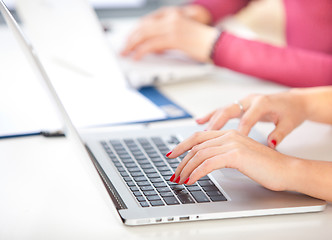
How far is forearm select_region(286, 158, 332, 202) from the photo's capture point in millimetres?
716

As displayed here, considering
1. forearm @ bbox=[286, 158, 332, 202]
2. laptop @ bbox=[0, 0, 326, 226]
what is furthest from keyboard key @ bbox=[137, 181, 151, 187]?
forearm @ bbox=[286, 158, 332, 202]

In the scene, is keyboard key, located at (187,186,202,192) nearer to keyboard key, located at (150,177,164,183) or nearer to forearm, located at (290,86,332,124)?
keyboard key, located at (150,177,164,183)

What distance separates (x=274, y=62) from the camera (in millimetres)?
1242

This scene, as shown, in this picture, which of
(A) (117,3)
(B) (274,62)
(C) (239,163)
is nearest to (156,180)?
(C) (239,163)

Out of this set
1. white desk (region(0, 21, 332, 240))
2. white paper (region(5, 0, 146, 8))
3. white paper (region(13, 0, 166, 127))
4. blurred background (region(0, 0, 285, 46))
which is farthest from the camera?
white paper (region(5, 0, 146, 8))

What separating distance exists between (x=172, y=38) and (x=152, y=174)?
0.64 m

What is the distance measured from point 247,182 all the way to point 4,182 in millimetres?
355

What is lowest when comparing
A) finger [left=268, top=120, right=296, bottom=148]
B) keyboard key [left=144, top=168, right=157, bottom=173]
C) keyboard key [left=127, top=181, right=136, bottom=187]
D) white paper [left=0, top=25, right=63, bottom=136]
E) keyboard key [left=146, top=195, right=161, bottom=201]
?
A: finger [left=268, top=120, right=296, bottom=148]

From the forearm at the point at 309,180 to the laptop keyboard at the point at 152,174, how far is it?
0.10 m

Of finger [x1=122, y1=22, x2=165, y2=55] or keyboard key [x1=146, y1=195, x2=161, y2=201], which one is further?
finger [x1=122, y1=22, x2=165, y2=55]

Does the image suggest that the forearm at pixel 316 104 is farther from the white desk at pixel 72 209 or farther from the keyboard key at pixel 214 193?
the keyboard key at pixel 214 193

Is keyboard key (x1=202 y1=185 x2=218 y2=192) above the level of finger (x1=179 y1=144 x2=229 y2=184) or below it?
below

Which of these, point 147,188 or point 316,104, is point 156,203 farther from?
point 316,104

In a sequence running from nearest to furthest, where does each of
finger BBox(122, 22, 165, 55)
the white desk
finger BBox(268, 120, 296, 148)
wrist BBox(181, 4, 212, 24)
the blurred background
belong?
the white desk
finger BBox(268, 120, 296, 148)
finger BBox(122, 22, 165, 55)
wrist BBox(181, 4, 212, 24)
the blurred background
